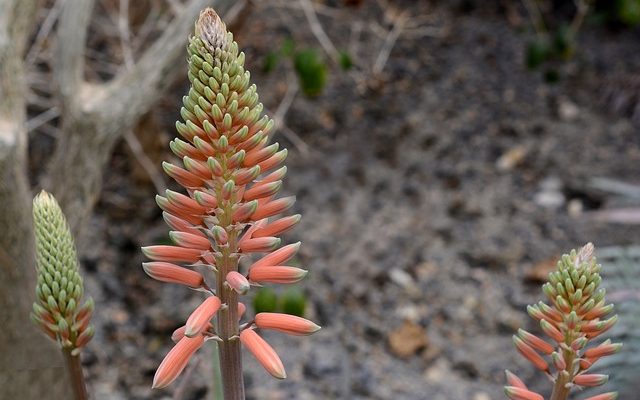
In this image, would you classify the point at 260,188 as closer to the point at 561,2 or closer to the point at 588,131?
the point at 588,131

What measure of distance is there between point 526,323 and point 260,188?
7.76 ft

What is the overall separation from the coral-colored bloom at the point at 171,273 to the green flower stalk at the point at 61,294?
0.20ft

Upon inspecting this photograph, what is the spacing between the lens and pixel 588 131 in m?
3.69

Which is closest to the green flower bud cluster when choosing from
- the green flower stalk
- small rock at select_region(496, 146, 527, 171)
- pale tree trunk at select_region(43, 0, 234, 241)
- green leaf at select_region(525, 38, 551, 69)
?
the green flower stalk

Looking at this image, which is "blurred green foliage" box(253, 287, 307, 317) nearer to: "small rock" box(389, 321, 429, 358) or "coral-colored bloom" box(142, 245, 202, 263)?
"small rock" box(389, 321, 429, 358)

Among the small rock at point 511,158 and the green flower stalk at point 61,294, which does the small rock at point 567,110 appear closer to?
the small rock at point 511,158

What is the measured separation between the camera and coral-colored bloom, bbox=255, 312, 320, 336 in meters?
0.66

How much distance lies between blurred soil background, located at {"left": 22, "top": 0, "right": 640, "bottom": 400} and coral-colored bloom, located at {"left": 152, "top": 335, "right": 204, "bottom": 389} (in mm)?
1659

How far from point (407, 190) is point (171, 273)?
2762 mm

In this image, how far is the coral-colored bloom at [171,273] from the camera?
2.16 feet

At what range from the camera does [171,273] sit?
2.17 feet

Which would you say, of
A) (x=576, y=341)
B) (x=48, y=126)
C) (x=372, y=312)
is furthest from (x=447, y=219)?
(x=576, y=341)

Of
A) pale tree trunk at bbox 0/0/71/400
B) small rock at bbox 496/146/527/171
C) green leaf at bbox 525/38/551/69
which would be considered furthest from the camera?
green leaf at bbox 525/38/551/69

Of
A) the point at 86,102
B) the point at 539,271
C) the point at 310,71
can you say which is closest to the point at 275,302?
→ the point at 86,102
